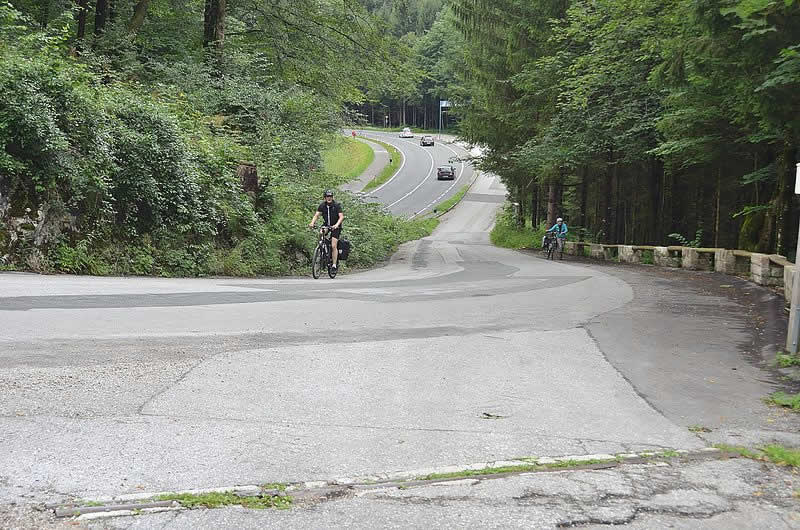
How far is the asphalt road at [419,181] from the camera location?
271 ft

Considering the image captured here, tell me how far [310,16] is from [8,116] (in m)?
16.0

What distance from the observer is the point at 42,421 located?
5.22 meters

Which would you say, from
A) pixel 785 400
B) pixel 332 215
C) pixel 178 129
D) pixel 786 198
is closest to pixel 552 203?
pixel 786 198

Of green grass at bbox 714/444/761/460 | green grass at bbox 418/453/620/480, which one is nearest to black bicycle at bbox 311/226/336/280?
green grass at bbox 714/444/761/460

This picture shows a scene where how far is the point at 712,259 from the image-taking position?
24656mm

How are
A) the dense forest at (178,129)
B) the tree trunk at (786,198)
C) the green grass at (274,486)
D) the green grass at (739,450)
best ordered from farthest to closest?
the tree trunk at (786,198) < the dense forest at (178,129) < the green grass at (739,450) < the green grass at (274,486)

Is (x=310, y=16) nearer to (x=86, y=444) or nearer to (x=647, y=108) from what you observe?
(x=647, y=108)

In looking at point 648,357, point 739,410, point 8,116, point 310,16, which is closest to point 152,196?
point 8,116

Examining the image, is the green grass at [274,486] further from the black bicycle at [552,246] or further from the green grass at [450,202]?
the green grass at [450,202]

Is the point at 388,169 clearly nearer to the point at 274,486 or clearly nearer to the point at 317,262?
the point at 317,262

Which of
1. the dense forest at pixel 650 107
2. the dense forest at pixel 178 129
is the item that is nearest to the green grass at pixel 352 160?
the dense forest at pixel 650 107

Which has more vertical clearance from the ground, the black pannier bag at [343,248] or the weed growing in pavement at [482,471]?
the black pannier bag at [343,248]

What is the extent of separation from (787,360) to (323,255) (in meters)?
10.5

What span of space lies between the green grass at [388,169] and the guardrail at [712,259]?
52954mm
